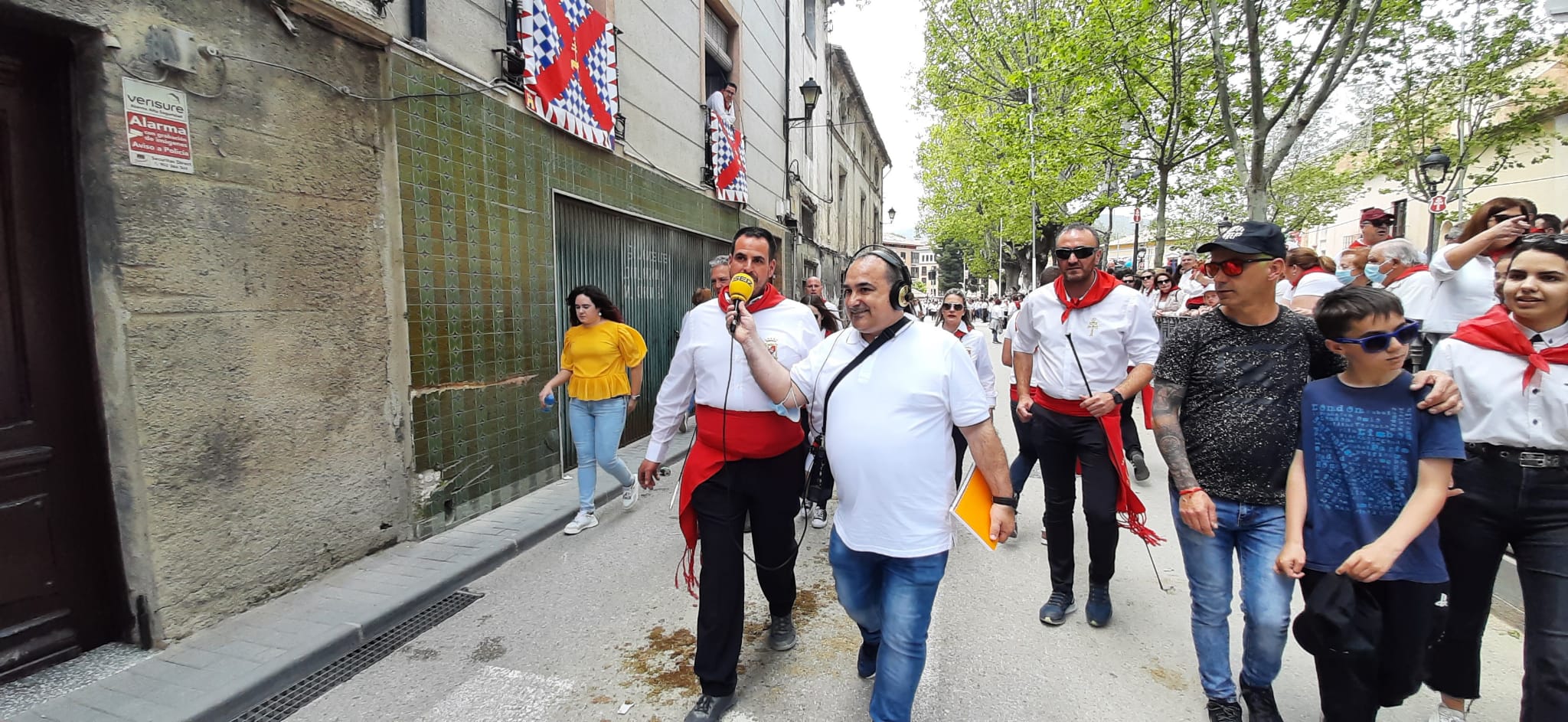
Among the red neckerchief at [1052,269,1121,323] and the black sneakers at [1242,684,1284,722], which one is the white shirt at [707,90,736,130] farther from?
the black sneakers at [1242,684,1284,722]

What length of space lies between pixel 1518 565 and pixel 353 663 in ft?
15.5

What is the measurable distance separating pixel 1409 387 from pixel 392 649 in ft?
14.3

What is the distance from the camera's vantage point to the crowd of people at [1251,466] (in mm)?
2170

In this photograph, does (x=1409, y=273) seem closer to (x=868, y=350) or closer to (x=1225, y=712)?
(x=1225, y=712)

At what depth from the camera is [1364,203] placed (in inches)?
1297

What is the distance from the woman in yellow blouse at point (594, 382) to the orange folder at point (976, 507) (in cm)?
336

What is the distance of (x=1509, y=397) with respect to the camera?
2.28 metres

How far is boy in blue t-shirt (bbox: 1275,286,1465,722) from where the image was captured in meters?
2.11

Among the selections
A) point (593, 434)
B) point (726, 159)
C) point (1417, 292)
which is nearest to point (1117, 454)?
point (1417, 292)

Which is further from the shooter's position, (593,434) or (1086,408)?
(593,434)

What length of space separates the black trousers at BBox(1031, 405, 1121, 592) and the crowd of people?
2.57ft

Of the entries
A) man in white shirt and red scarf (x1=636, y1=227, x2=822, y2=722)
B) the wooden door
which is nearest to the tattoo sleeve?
man in white shirt and red scarf (x1=636, y1=227, x2=822, y2=722)

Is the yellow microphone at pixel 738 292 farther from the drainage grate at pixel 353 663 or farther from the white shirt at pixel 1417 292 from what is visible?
the white shirt at pixel 1417 292

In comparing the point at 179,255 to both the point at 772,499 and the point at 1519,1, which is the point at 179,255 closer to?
the point at 772,499
